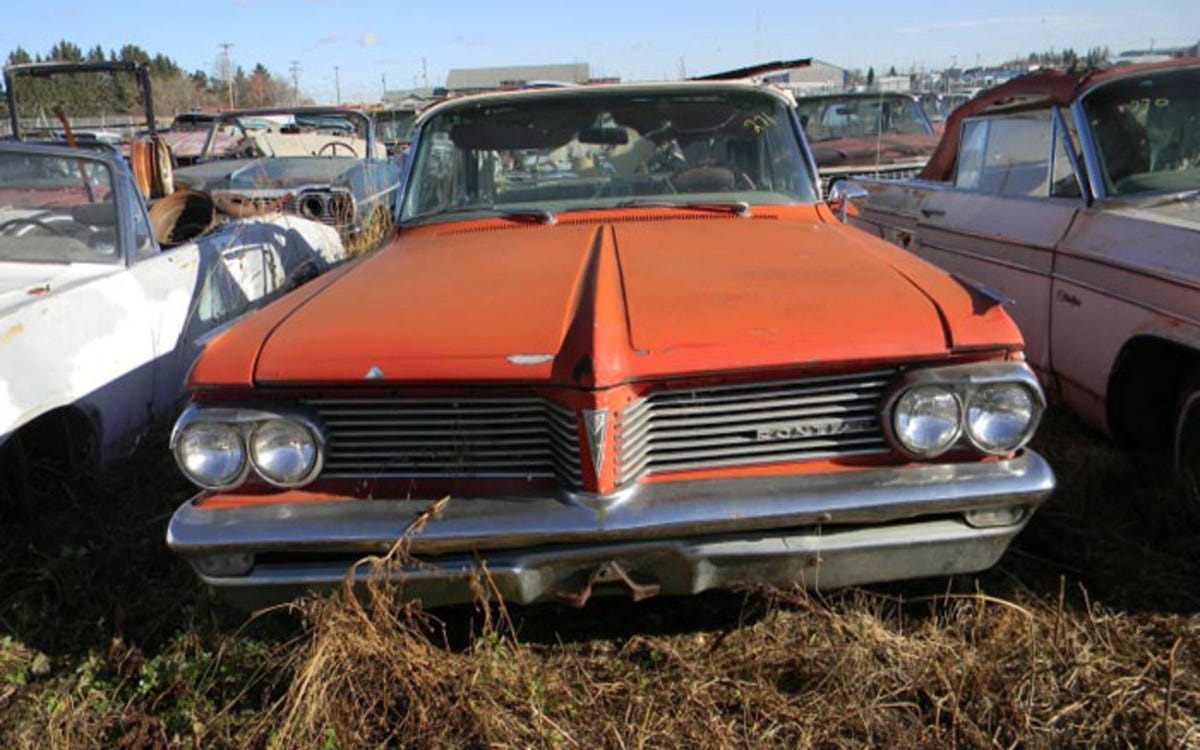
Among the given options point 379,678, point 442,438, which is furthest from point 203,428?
point 379,678

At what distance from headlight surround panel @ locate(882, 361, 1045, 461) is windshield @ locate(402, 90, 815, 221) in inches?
62.0

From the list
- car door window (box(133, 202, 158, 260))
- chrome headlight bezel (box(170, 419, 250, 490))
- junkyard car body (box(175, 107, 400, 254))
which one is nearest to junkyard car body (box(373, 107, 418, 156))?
junkyard car body (box(175, 107, 400, 254))

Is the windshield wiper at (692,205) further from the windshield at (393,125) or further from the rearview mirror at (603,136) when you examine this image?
the windshield at (393,125)

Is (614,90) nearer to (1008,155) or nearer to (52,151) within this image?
(1008,155)

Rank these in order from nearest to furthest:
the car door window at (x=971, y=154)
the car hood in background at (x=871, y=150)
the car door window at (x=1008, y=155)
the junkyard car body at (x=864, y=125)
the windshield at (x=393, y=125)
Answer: the car door window at (x=1008, y=155)
the car door window at (x=971, y=154)
the car hood in background at (x=871, y=150)
the junkyard car body at (x=864, y=125)
the windshield at (x=393, y=125)

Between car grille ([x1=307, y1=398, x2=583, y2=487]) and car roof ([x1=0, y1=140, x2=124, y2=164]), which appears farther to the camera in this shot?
car roof ([x1=0, y1=140, x2=124, y2=164])

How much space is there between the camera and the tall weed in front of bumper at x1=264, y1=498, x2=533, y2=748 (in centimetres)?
230

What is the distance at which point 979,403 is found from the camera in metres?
2.38

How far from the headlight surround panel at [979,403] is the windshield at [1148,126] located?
2.11m

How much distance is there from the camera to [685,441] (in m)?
2.38

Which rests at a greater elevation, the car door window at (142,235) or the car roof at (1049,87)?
the car roof at (1049,87)

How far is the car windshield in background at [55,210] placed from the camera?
13.4 feet

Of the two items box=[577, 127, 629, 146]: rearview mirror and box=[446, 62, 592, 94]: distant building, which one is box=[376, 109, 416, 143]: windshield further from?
box=[577, 127, 629, 146]: rearview mirror

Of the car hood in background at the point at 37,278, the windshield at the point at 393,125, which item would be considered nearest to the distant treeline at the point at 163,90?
the windshield at the point at 393,125
